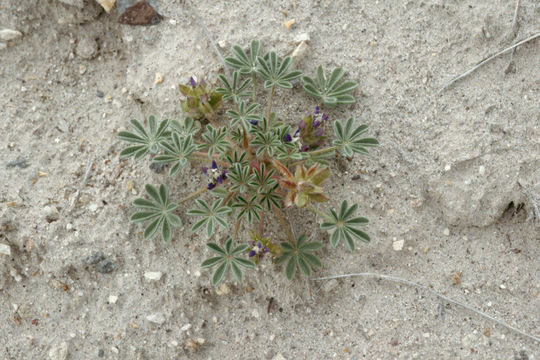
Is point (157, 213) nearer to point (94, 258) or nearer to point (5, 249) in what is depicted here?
point (94, 258)

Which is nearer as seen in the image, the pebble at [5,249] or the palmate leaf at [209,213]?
the palmate leaf at [209,213]

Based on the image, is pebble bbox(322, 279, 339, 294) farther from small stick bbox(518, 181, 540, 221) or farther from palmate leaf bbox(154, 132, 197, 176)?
small stick bbox(518, 181, 540, 221)

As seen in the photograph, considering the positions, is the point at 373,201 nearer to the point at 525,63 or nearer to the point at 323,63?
the point at 323,63

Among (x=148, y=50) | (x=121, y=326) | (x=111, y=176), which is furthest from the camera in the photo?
(x=148, y=50)

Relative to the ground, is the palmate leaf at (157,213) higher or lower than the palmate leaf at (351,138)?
lower

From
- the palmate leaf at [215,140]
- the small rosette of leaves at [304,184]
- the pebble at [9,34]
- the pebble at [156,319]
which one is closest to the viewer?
the small rosette of leaves at [304,184]

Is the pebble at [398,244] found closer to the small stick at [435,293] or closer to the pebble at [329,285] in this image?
the small stick at [435,293]

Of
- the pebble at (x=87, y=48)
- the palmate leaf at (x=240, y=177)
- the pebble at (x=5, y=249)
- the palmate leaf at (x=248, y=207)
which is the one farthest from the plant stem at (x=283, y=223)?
the pebble at (x=87, y=48)

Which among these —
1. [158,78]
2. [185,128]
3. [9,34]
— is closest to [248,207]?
[185,128]

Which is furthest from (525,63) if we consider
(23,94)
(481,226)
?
(23,94)
